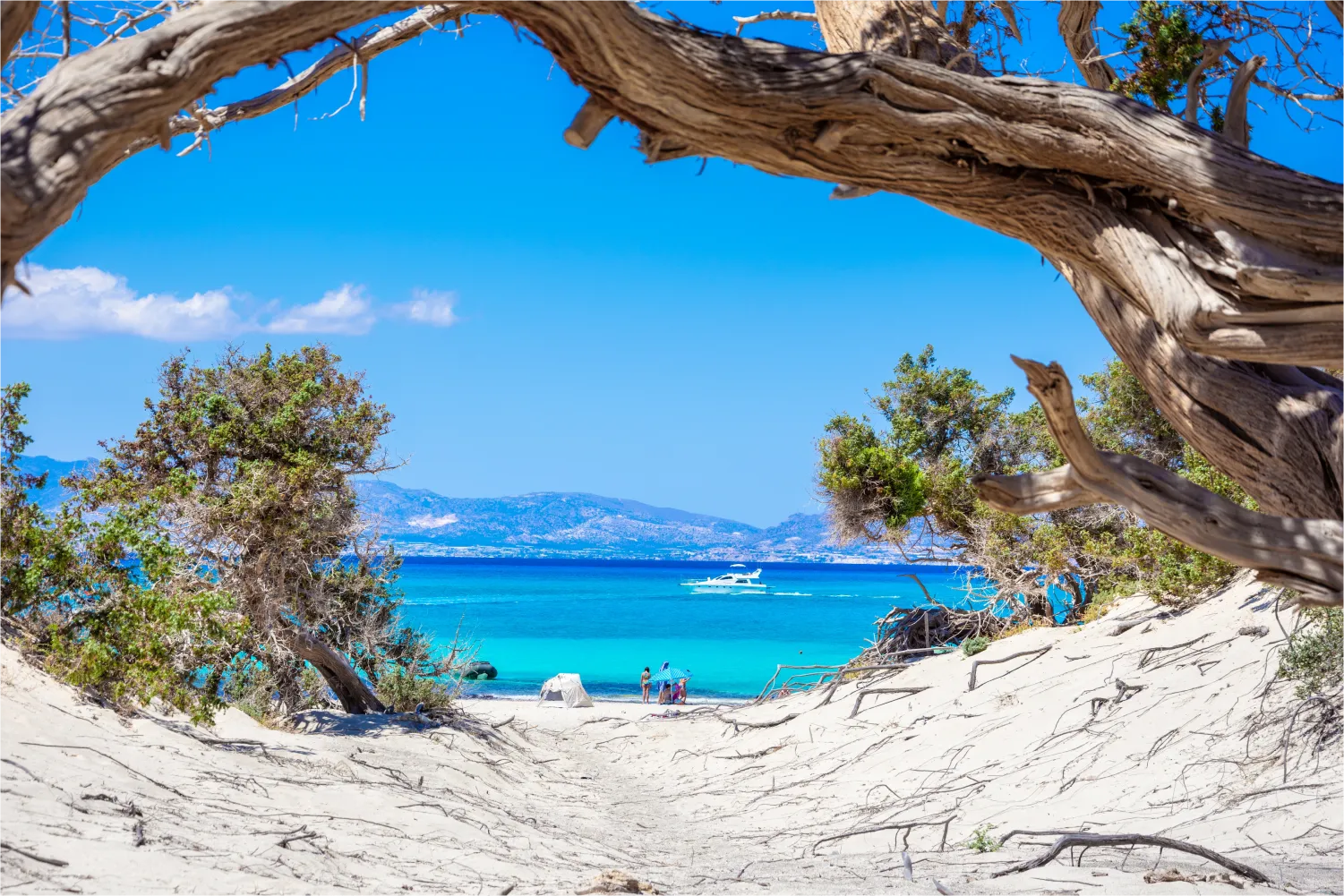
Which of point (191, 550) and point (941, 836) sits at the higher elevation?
point (191, 550)

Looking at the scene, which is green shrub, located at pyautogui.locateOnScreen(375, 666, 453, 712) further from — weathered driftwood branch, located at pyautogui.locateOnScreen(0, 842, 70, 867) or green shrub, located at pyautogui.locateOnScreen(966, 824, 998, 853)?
weathered driftwood branch, located at pyautogui.locateOnScreen(0, 842, 70, 867)

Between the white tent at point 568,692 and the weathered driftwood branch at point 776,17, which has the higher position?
the weathered driftwood branch at point 776,17

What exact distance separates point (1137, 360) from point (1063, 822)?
4511mm

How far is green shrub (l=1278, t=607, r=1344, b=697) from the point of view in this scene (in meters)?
6.86

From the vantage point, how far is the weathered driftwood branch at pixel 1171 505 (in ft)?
A: 9.80

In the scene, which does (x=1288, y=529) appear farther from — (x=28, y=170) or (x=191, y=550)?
(x=191, y=550)

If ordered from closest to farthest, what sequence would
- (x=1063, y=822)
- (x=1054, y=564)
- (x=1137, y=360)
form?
(x=1137, y=360), (x=1063, y=822), (x=1054, y=564)

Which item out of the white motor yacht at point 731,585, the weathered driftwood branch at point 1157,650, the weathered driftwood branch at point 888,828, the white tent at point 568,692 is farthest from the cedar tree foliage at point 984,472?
the white motor yacht at point 731,585

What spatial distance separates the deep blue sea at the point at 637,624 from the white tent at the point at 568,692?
1983 mm

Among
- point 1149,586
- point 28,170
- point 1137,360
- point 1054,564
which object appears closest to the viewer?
point 28,170

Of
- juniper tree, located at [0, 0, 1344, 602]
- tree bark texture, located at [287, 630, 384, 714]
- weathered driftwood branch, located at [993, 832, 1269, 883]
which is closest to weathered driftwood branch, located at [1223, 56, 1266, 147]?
juniper tree, located at [0, 0, 1344, 602]

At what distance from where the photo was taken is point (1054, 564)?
16.4m

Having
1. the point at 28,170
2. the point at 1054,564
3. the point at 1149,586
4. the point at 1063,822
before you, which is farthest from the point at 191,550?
the point at 1054,564

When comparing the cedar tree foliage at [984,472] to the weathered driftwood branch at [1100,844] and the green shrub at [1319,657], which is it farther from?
the weathered driftwood branch at [1100,844]
